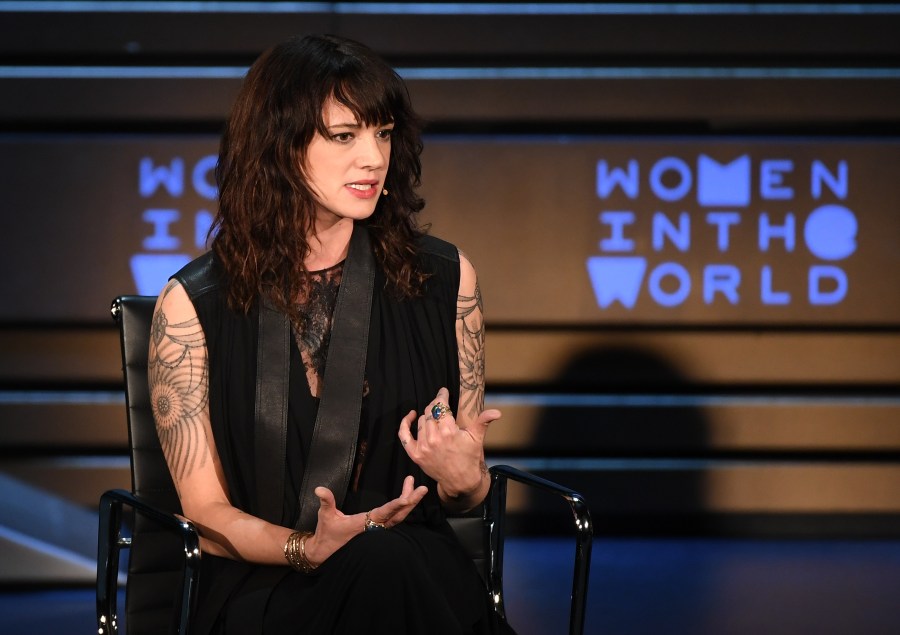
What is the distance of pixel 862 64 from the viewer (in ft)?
13.3

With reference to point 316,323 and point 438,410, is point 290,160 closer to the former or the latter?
point 316,323

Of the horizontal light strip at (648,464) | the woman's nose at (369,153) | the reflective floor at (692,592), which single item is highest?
the woman's nose at (369,153)

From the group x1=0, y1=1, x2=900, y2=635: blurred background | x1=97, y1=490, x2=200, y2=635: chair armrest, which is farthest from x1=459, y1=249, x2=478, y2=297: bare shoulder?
x1=0, y1=1, x2=900, y2=635: blurred background

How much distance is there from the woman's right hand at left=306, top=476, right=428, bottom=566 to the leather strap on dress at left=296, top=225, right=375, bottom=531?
0.15 m

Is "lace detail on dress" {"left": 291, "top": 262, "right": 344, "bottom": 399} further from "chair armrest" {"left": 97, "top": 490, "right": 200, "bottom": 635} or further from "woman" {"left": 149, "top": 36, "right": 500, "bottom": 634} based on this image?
"chair armrest" {"left": 97, "top": 490, "right": 200, "bottom": 635}

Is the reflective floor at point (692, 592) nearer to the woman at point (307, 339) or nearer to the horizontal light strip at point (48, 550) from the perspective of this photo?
the horizontal light strip at point (48, 550)

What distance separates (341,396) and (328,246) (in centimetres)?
29

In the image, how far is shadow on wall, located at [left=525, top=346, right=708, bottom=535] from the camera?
4.02 m

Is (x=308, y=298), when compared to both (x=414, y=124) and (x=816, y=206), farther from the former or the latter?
(x=816, y=206)

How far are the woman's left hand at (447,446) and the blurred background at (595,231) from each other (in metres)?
2.04

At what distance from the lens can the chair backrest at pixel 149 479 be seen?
2.03m

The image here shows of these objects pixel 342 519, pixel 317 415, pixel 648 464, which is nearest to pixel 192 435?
pixel 317 415

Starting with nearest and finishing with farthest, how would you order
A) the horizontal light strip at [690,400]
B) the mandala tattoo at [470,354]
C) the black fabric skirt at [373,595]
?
1. the black fabric skirt at [373,595]
2. the mandala tattoo at [470,354]
3. the horizontal light strip at [690,400]

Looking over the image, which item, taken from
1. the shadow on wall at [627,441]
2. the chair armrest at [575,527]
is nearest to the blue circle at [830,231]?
the shadow on wall at [627,441]
